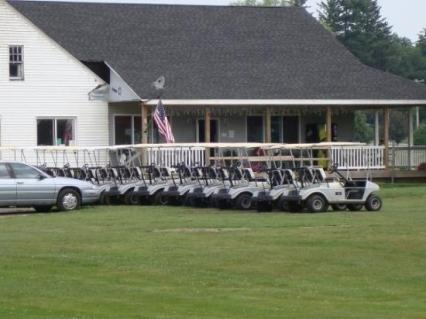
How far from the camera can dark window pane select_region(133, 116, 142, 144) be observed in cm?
4884

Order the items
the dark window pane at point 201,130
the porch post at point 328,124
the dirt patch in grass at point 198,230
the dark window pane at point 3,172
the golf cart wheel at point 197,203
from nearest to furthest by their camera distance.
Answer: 1. the dirt patch in grass at point 198,230
2. the dark window pane at point 3,172
3. the golf cart wheel at point 197,203
4. the porch post at point 328,124
5. the dark window pane at point 201,130

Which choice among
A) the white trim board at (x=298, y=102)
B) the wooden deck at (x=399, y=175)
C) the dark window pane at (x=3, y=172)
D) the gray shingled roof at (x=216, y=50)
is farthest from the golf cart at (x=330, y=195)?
the wooden deck at (x=399, y=175)

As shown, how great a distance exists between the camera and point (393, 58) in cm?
10838

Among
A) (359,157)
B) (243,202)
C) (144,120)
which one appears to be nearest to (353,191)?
(243,202)

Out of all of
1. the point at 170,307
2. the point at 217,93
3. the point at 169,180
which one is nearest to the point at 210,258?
the point at 170,307

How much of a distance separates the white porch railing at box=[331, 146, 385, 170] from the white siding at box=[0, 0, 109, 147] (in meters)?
8.75

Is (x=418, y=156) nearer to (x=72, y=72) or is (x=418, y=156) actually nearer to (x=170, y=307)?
(x=72, y=72)

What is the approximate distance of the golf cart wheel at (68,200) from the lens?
1364 inches

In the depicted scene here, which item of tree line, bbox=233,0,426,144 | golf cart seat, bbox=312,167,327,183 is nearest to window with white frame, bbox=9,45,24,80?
golf cart seat, bbox=312,167,327,183

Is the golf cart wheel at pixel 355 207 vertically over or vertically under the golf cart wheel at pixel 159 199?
under

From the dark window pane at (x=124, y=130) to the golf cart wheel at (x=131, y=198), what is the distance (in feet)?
39.2

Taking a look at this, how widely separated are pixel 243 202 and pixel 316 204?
98.4 inches

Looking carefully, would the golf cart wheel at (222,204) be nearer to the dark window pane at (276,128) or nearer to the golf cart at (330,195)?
the golf cart at (330,195)

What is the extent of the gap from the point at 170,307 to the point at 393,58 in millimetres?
94547
